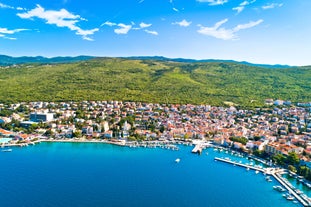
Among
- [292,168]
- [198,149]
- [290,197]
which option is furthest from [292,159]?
[198,149]

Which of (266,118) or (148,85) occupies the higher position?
(148,85)

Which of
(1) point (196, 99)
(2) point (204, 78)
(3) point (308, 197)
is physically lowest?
(3) point (308, 197)

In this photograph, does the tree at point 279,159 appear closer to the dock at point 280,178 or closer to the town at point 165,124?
the town at point 165,124

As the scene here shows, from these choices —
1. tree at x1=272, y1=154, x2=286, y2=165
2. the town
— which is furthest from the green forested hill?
tree at x1=272, y1=154, x2=286, y2=165

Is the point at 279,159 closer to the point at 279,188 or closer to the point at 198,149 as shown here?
the point at 279,188

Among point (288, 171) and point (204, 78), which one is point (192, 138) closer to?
point (288, 171)

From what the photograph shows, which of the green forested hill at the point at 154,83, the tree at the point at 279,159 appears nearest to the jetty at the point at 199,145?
the tree at the point at 279,159

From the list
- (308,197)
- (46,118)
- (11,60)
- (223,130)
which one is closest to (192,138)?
(223,130)

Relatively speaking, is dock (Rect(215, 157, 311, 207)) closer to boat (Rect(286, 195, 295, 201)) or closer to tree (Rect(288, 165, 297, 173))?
boat (Rect(286, 195, 295, 201))
